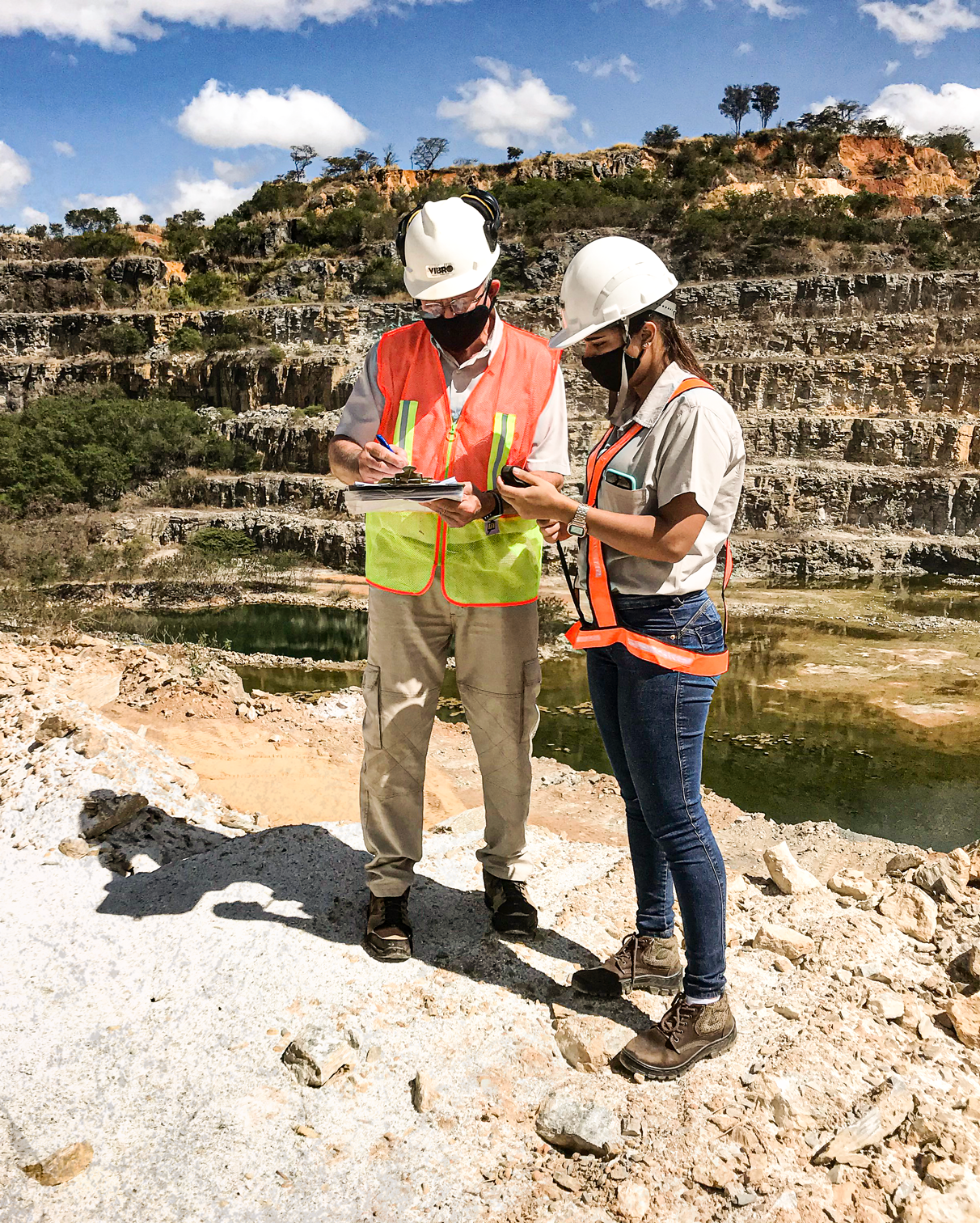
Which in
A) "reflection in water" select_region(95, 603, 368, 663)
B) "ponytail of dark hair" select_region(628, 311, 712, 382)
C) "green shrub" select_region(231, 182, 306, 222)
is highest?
"green shrub" select_region(231, 182, 306, 222)

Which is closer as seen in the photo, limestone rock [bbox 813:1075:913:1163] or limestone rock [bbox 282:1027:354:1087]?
limestone rock [bbox 813:1075:913:1163]

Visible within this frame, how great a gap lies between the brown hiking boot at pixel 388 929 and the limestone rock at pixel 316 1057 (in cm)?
43

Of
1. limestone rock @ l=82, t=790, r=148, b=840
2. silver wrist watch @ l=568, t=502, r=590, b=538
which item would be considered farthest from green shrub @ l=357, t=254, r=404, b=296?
silver wrist watch @ l=568, t=502, r=590, b=538

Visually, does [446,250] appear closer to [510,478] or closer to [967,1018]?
[510,478]

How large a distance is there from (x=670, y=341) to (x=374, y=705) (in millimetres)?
1447

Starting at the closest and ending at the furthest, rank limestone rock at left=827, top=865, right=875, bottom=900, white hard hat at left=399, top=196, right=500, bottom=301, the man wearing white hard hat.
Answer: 1. white hard hat at left=399, top=196, right=500, bottom=301
2. the man wearing white hard hat
3. limestone rock at left=827, top=865, right=875, bottom=900

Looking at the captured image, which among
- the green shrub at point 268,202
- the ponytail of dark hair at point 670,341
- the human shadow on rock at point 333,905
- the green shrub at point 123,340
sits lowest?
the human shadow on rock at point 333,905

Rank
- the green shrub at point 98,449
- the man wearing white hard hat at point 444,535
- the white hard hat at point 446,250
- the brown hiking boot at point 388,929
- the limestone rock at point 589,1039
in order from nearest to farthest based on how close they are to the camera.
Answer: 1. the limestone rock at point 589,1039
2. the white hard hat at point 446,250
3. the man wearing white hard hat at point 444,535
4. the brown hiking boot at point 388,929
5. the green shrub at point 98,449

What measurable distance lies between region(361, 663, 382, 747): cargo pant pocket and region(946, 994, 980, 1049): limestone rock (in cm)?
181

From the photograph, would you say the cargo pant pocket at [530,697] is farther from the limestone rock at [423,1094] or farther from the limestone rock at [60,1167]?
the limestone rock at [60,1167]

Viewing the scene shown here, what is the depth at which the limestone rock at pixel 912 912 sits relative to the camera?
2.95 metres

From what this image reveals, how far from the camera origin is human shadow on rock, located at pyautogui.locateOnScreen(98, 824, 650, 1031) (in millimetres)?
2801

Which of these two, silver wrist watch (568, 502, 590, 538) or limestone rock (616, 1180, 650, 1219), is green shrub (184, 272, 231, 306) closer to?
silver wrist watch (568, 502, 590, 538)

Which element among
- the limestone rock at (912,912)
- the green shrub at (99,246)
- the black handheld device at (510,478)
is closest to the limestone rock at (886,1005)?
the limestone rock at (912,912)
